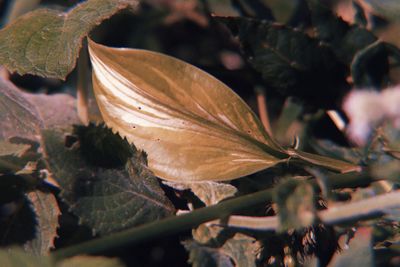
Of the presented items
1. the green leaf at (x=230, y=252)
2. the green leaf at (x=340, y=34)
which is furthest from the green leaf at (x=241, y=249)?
the green leaf at (x=340, y=34)

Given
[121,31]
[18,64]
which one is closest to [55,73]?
[18,64]

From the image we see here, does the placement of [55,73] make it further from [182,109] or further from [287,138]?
[287,138]

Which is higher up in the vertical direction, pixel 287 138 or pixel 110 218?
pixel 110 218

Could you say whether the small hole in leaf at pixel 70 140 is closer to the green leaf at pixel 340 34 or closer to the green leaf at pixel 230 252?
the green leaf at pixel 230 252

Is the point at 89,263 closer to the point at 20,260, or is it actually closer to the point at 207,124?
the point at 20,260

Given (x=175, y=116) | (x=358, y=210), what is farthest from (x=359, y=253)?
(x=175, y=116)

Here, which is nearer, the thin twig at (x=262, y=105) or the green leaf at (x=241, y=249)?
the green leaf at (x=241, y=249)
